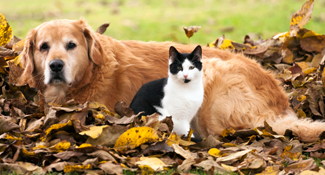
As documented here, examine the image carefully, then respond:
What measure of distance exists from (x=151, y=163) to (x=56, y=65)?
4.69 ft

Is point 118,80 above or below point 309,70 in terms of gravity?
below

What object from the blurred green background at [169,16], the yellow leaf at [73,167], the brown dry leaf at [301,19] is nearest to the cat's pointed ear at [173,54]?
the yellow leaf at [73,167]

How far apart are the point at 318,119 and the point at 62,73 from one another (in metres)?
2.70

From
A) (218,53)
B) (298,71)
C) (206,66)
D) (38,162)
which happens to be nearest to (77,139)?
(38,162)

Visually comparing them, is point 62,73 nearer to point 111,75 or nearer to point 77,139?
point 111,75

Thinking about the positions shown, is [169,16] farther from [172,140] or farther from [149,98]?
[172,140]

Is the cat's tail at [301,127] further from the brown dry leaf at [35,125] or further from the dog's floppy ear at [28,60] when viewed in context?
the dog's floppy ear at [28,60]

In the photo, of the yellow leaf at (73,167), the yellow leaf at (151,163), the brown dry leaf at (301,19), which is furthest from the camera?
the brown dry leaf at (301,19)

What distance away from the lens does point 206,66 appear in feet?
12.8

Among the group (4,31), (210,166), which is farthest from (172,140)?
(4,31)

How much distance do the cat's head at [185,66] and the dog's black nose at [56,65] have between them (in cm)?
104

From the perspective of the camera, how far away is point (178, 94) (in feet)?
10.5

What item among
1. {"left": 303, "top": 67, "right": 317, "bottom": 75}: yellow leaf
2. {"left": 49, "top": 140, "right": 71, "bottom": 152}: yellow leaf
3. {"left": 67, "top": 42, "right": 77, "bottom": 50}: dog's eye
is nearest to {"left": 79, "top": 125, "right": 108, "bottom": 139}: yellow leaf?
{"left": 49, "top": 140, "right": 71, "bottom": 152}: yellow leaf

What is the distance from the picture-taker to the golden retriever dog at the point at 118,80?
344 cm
